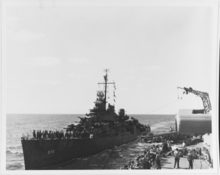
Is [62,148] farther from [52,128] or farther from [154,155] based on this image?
[154,155]

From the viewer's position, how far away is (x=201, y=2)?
Result: 5250 mm

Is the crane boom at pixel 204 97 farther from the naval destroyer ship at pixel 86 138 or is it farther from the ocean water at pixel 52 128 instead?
the naval destroyer ship at pixel 86 138

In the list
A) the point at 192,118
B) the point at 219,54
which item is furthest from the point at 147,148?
the point at 192,118

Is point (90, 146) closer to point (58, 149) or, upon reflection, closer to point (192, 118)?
point (58, 149)

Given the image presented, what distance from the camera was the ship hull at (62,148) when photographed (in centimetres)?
620

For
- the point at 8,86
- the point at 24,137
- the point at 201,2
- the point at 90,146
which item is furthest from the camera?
the point at 90,146

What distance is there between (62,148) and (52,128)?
35.0 inches

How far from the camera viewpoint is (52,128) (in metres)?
6.55

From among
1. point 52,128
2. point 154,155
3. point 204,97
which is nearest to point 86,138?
point 52,128

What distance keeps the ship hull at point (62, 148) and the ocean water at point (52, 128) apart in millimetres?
267

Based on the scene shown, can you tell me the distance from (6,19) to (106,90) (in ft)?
8.67

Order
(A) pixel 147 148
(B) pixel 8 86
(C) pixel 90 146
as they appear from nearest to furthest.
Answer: (B) pixel 8 86, (A) pixel 147 148, (C) pixel 90 146

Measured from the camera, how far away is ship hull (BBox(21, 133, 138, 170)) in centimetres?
620

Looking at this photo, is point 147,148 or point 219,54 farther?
point 147,148
